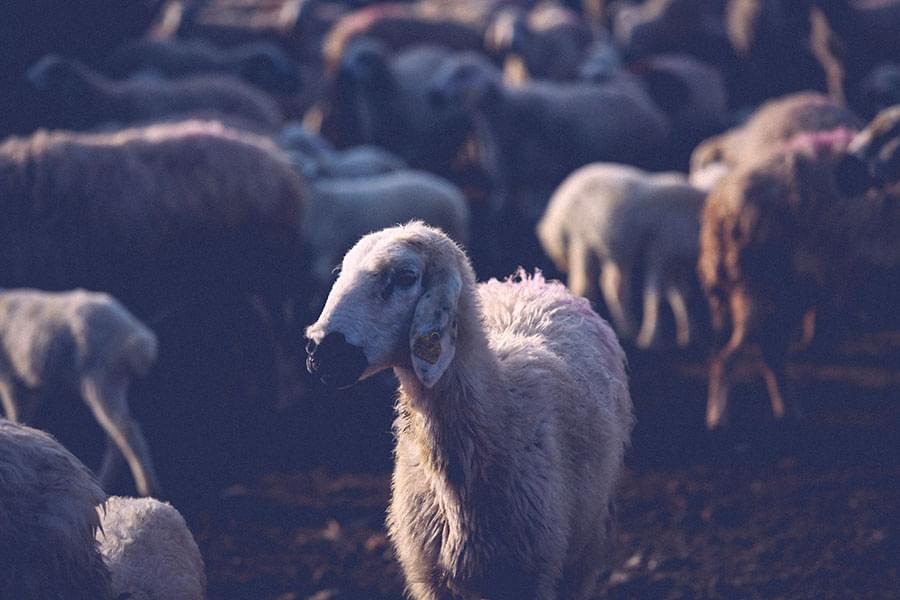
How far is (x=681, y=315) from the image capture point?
9.16 metres

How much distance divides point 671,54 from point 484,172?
5.62 metres

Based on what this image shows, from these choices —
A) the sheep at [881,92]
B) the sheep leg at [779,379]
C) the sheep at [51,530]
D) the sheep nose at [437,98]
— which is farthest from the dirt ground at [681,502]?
the sheep nose at [437,98]

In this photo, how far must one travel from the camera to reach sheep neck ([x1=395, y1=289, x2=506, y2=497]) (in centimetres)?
406

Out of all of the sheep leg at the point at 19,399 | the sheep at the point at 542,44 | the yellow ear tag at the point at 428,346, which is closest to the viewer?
the yellow ear tag at the point at 428,346

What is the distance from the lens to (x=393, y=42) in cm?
1662

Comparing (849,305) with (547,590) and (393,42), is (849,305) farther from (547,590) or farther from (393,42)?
(393,42)

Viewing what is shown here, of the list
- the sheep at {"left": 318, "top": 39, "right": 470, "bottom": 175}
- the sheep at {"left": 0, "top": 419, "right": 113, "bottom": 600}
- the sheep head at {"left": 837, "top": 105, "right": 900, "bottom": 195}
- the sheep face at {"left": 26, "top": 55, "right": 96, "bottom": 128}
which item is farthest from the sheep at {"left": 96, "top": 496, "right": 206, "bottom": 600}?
the sheep at {"left": 318, "top": 39, "right": 470, "bottom": 175}

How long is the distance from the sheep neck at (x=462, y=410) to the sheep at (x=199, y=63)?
1151cm

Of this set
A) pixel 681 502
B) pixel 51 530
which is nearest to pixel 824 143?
pixel 681 502

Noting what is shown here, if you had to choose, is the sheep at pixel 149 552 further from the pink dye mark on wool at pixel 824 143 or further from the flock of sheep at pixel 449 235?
the pink dye mark on wool at pixel 824 143

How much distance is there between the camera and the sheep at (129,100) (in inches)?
434

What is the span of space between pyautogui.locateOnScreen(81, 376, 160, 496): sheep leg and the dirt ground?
0.32m

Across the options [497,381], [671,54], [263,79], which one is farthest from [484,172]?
[497,381]

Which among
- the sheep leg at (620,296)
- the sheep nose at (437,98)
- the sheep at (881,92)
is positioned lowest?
the sheep leg at (620,296)
